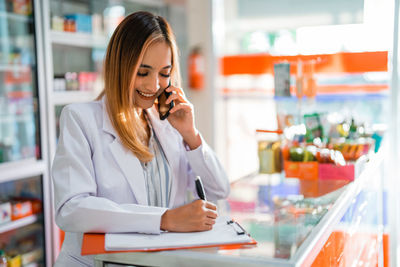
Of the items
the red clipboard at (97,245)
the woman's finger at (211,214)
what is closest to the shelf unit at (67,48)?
the red clipboard at (97,245)

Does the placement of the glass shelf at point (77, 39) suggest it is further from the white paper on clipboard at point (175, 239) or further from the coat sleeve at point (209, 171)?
the white paper on clipboard at point (175, 239)

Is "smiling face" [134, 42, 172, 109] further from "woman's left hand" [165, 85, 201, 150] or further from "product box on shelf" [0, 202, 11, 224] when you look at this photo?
"product box on shelf" [0, 202, 11, 224]

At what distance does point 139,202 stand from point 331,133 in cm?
151

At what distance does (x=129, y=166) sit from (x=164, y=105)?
334mm

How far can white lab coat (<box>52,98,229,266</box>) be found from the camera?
60.2 inches

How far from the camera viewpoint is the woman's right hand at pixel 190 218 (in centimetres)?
148

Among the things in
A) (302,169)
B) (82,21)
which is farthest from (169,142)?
(82,21)

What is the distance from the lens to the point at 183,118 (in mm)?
2016

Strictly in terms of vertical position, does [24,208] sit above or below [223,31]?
below

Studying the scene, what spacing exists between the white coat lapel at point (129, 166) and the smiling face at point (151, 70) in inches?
7.3

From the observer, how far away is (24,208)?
145 inches

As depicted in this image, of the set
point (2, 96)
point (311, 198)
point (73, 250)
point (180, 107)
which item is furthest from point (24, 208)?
point (311, 198)

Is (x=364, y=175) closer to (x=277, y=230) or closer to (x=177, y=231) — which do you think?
(x=277, y=230)

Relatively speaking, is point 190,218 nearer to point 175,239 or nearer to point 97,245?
point 175,239
